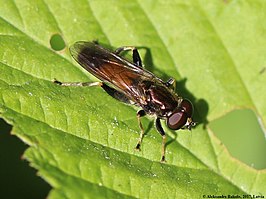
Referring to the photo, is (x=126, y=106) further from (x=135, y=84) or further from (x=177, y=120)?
(x=177, y=120)

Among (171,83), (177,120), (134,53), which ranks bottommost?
(177,120)

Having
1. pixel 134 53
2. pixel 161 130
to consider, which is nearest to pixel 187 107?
pixel 161 130

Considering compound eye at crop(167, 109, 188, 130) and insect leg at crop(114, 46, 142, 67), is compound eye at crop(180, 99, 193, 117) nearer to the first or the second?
compound eye at crop(167, 109, 188, 130)

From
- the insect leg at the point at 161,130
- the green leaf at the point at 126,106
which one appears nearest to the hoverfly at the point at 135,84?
the insect leg at the point at 161,130

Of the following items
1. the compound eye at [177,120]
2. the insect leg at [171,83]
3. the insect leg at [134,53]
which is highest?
the insect leg at [134,53]

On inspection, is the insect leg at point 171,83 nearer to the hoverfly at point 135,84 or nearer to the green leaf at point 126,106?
the hoverfly at point 135,84

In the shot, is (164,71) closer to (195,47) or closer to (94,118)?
(195,47)

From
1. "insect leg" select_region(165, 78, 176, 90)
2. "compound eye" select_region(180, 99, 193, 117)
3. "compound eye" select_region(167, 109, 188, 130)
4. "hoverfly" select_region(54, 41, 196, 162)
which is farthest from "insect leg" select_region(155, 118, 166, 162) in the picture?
"insect leg" select_region(165, 78, 176, 90)
